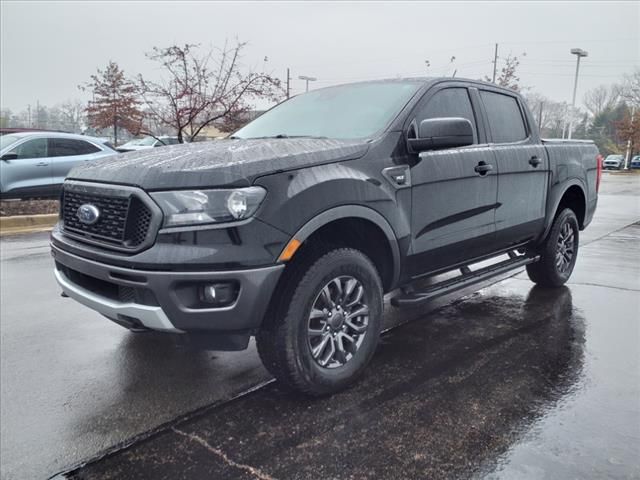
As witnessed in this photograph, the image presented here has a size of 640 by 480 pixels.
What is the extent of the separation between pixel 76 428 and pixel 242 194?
152cm

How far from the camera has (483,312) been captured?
4703 mm

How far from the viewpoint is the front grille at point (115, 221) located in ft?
8.66

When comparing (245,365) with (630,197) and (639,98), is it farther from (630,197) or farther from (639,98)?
(639,98)

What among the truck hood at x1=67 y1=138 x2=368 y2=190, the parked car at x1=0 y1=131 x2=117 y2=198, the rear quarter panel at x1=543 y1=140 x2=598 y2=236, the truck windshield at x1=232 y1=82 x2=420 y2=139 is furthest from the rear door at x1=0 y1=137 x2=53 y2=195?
the rear quarter panel at x1=543 y1=140 x2=598 y2=236

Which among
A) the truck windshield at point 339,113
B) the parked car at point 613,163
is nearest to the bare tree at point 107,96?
the truck windshield at point 339,113

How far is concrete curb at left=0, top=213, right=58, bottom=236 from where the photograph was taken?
9483 millimetres

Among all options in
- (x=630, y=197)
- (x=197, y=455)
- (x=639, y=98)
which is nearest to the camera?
(x=197, y=455)

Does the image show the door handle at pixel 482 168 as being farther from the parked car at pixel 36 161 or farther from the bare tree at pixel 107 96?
the bare tree at pixel 107 96

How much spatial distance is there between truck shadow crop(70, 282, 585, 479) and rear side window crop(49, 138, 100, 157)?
30.7ft

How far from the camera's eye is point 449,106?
3.96 meters

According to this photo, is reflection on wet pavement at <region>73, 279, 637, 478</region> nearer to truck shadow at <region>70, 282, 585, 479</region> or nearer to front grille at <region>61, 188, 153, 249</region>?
truck shadow at <region>70, 282, 585, 479</region>

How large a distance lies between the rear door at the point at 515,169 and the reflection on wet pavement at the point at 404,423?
1.01 meters

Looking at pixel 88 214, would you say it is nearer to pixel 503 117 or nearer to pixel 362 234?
pixel 362 234

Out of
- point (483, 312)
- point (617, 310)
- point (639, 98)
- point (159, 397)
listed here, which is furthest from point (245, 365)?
point (639, 98)
